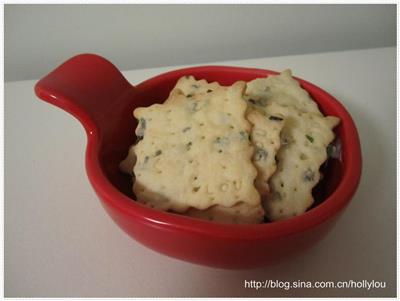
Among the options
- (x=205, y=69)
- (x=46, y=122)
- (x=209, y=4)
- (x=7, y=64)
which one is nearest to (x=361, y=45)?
(x=209, y=4)

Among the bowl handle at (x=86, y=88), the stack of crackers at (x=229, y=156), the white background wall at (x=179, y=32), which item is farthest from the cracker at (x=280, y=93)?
the white background wall at (x=179, y=32)

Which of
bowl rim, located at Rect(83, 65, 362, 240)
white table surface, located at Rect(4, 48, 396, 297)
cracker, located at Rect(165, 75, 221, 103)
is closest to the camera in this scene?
bowl rim, located at Rect(83, 65, 362, 240)

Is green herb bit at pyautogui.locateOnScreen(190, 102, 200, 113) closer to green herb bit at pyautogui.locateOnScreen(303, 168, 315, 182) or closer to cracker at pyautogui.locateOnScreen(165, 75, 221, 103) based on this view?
cracker at pyautogui.locateOnScreen(165, 75, 221, 103)

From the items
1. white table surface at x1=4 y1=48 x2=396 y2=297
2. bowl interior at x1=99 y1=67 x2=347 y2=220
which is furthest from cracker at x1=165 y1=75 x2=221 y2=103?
white table surface at x1=4 y1=48 x2=396 y2=297

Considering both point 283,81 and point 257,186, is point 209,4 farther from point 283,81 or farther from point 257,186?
point 257,186

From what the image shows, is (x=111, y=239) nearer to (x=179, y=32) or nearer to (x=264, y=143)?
(x=264, y=143)

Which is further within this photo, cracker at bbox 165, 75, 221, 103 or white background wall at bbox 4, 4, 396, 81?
white background wall at bbox 4, 4, 396, 81

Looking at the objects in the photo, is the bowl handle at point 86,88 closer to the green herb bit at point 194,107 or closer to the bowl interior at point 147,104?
the bowl interior at point 147,104
